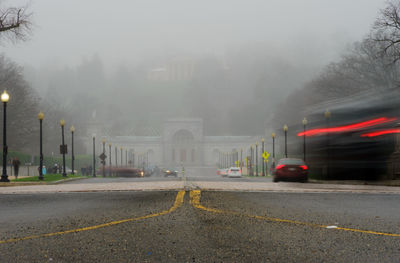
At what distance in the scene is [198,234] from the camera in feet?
18.6

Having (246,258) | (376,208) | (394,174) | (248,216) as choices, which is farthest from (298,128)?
(246,258)

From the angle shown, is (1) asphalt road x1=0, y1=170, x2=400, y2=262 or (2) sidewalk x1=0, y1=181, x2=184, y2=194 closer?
(1) asphalt road x1=0, y1=170, x2=400, y2=262

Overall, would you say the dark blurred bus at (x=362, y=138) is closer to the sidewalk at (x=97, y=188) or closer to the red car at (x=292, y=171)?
the red car at (x=292, y=171)

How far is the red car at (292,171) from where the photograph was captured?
24.2 metres

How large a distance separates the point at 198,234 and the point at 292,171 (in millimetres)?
19294

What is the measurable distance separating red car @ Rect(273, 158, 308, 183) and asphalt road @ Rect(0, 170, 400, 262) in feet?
49.0

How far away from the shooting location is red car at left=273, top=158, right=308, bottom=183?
951 inches

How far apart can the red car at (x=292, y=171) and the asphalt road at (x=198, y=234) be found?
14943 millimetres

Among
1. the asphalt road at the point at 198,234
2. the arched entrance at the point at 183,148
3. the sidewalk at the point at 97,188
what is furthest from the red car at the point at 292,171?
the arched entrance at the point at 183,148

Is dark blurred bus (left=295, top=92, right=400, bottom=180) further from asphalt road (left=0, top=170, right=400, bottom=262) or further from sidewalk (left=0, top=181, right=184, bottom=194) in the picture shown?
asphalt road (left=0, top=170, right=400, bottom=262)

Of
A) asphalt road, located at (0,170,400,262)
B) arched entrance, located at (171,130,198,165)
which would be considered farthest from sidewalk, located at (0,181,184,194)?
arched entrance, located at (171,130,198,165)

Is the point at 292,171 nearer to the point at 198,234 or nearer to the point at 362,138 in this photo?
the point at 362,138

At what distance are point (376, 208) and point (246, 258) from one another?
638 cm

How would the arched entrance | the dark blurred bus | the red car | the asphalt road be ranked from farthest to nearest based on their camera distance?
1. the arched entrance
2. the red car
3. the dark blurred bus
4. the asphalt road
